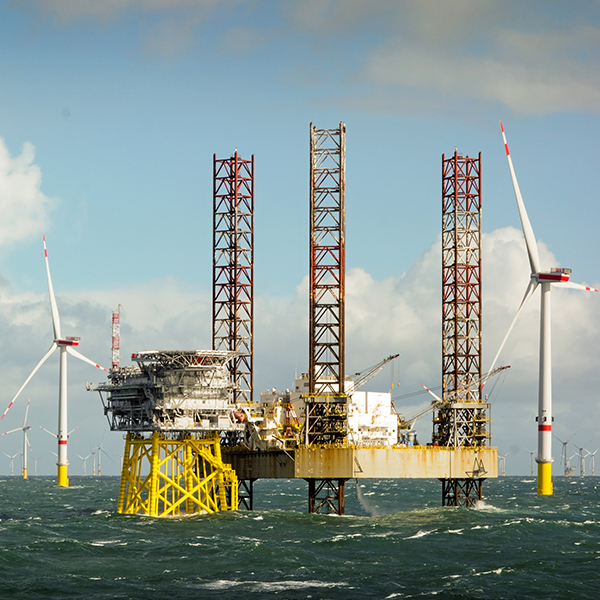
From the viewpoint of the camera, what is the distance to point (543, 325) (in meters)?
99.1

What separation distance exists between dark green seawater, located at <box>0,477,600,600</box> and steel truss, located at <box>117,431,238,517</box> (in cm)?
205

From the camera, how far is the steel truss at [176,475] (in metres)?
78.7

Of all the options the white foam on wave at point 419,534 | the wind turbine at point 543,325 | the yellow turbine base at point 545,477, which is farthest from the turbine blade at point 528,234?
the white foam on wave at point 419,534

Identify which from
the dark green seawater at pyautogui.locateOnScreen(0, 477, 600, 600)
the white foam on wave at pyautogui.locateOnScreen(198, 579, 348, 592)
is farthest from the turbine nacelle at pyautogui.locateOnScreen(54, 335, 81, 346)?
the white foam on wave at pyautogui.locateOnScreen(198, 579, 348, 592)

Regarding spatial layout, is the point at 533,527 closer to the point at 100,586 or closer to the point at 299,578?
the point at 299,578

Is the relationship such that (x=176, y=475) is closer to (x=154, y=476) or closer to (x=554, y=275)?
(x=154, y=476)

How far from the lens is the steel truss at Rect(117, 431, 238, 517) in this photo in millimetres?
78688

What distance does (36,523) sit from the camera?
82000 mm

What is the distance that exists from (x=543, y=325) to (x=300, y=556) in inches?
1853

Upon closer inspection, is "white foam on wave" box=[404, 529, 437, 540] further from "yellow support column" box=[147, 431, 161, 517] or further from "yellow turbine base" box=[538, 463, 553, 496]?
"yellow turbine base" box=[538, 463, 553, 496]

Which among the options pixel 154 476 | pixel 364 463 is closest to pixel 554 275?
pixel 364 463

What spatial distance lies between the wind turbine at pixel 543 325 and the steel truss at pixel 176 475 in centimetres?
3169

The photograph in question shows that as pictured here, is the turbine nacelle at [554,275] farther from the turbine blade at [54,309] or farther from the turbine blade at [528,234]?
the turbine blade at [54,309]

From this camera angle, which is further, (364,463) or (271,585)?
(364,463)
